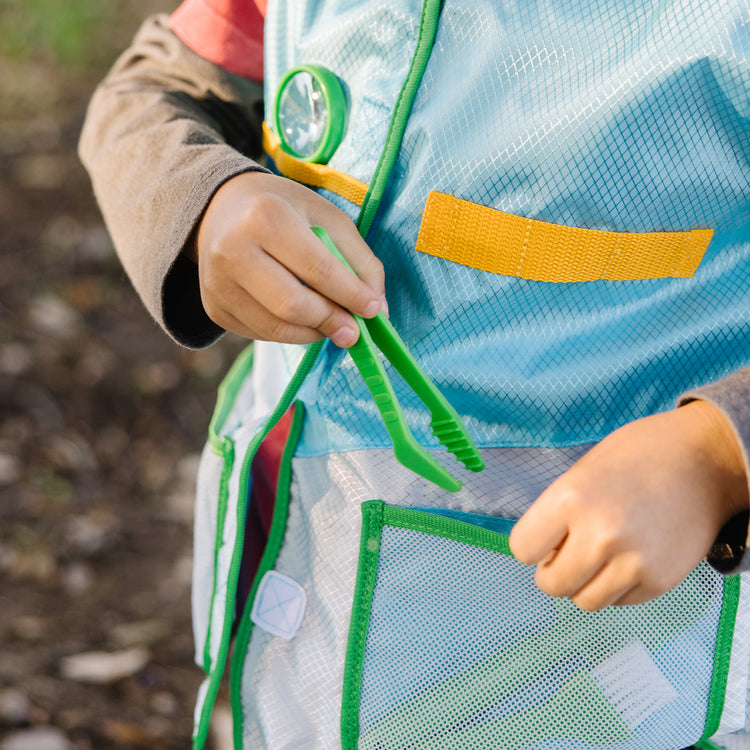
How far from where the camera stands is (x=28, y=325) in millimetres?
2096

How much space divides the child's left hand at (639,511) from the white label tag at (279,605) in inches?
11.4

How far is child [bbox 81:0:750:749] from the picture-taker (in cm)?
69

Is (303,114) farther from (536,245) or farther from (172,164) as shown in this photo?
(536,245)

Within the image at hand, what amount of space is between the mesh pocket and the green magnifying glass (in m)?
0.39

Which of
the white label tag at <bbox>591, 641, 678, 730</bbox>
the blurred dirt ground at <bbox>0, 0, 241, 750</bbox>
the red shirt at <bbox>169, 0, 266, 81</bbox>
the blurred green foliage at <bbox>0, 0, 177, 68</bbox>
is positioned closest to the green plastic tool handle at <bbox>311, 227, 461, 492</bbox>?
the white label tag at <bbox>591, 641, 678, 730</bbox>

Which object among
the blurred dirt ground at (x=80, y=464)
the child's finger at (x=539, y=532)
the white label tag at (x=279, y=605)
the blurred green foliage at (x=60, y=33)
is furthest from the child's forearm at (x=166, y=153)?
the blurred green foliage at (x=60, y=33)

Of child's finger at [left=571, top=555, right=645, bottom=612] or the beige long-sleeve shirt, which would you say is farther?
the beige long-sleeve shirt

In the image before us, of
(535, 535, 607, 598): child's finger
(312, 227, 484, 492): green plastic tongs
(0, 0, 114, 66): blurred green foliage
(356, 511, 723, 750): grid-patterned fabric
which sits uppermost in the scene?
(312, 227, 484, 492): green plastic tongs

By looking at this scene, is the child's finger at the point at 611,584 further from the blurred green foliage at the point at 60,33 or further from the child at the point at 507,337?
the blurred green foliage at the point at 60,33

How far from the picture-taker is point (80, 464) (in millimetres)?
1863

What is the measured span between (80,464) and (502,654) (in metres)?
1.38

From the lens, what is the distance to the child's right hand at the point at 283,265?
718 mm

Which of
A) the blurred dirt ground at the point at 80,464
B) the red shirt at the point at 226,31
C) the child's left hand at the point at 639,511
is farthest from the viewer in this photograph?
the blurred dirt ground at the point at 80,464

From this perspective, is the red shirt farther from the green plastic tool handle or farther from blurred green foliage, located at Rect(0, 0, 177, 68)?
blurred green foliage, located at Rect(0, 0, 177, 68)
